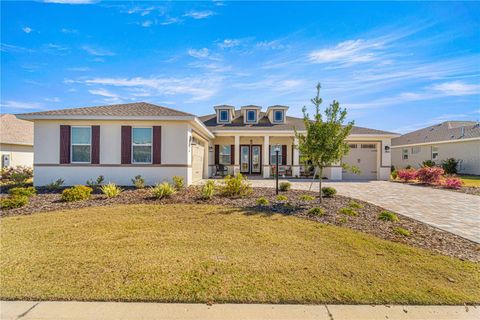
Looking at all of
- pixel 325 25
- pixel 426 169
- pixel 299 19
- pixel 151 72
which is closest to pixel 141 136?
pixel 151 72

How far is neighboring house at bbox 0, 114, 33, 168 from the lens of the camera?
16641 mm

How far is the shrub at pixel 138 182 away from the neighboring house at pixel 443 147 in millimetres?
26499

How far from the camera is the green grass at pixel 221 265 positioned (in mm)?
2994

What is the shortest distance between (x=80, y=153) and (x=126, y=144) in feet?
7.81

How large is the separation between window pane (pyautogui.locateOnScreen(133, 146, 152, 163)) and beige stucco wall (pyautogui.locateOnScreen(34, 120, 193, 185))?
32cm

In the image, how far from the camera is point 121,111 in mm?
11625

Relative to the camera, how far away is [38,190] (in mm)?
10352

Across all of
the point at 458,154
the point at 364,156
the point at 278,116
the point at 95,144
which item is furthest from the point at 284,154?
the point at 458,154

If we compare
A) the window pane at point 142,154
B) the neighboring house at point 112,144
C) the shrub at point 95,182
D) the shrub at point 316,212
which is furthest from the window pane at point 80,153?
the shrub at point 316,212

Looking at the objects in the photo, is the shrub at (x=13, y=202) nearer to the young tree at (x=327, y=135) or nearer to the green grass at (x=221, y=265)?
the green grass at (x=221, y=265)

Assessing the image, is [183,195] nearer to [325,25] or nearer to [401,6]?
[325,25]

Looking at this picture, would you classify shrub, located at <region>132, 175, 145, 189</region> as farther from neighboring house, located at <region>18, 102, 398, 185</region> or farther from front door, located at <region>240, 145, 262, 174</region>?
Result: front door, located at <region>240, 145, 262, 174</region>

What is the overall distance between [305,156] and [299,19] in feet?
17.2

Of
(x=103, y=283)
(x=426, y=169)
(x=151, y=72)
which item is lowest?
(x=103, y=283)
